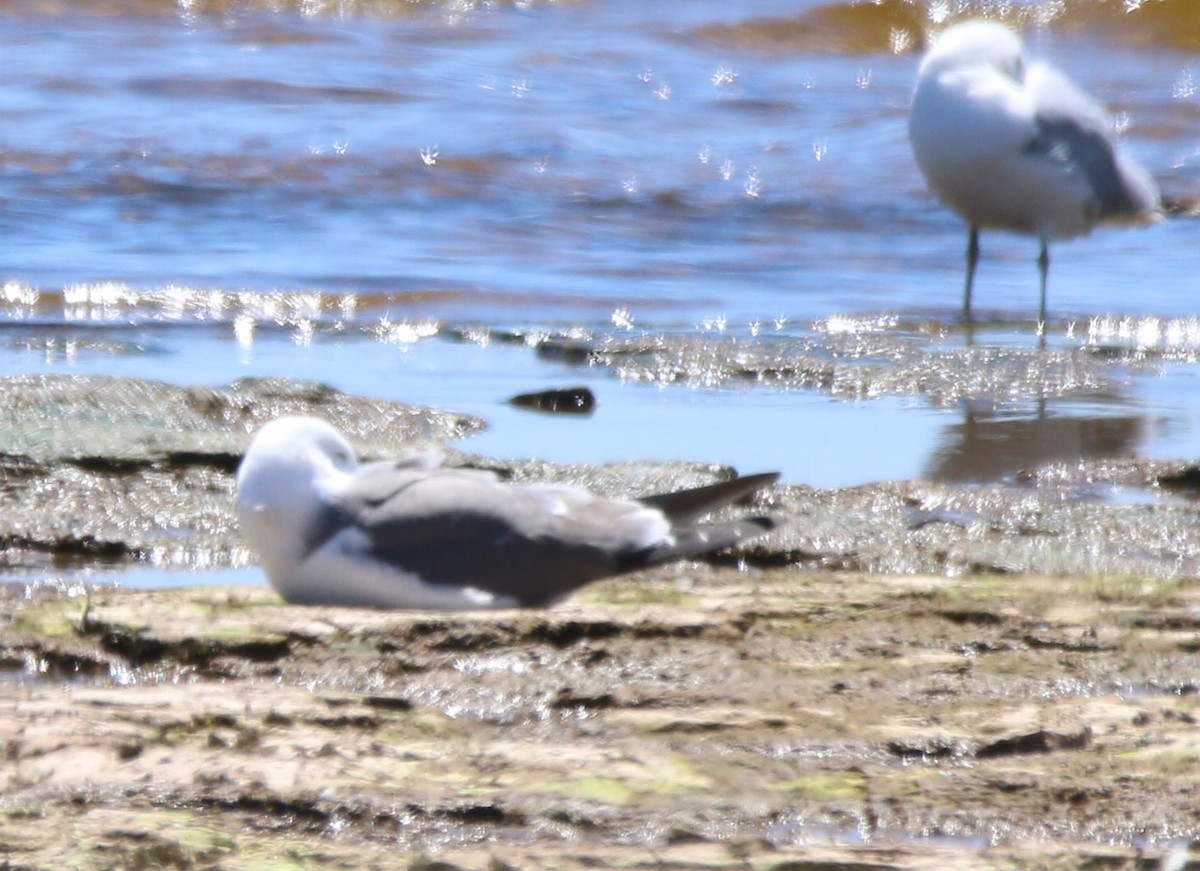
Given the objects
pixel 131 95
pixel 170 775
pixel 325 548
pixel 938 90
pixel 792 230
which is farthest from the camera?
pixel 131 95

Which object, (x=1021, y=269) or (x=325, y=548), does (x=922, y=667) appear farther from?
(x=1021, y=269)

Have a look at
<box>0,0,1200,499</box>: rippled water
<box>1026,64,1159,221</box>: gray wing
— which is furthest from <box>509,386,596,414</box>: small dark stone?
<box>1026,64,1159,221</box>: gray wing

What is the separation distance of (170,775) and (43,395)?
2568 millimetres

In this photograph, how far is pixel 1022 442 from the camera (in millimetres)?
5129

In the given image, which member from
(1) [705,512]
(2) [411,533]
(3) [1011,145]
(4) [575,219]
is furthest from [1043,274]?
(2) [411,533]

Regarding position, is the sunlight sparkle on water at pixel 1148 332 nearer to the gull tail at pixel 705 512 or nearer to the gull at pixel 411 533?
the gull tail at pixel 705 512

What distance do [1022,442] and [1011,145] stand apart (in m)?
2.95

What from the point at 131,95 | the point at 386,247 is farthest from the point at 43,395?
the point at 131,95

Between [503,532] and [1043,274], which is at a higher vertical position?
[1043,274]

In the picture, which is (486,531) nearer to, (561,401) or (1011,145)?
(561,401)

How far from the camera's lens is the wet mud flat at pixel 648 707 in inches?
88.1

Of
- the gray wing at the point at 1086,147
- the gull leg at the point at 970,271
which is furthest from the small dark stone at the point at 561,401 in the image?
the gray wing at the point at 1086,147

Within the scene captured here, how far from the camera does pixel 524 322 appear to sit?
714 centimetres

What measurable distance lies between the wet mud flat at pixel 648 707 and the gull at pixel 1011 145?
3.97 metres
